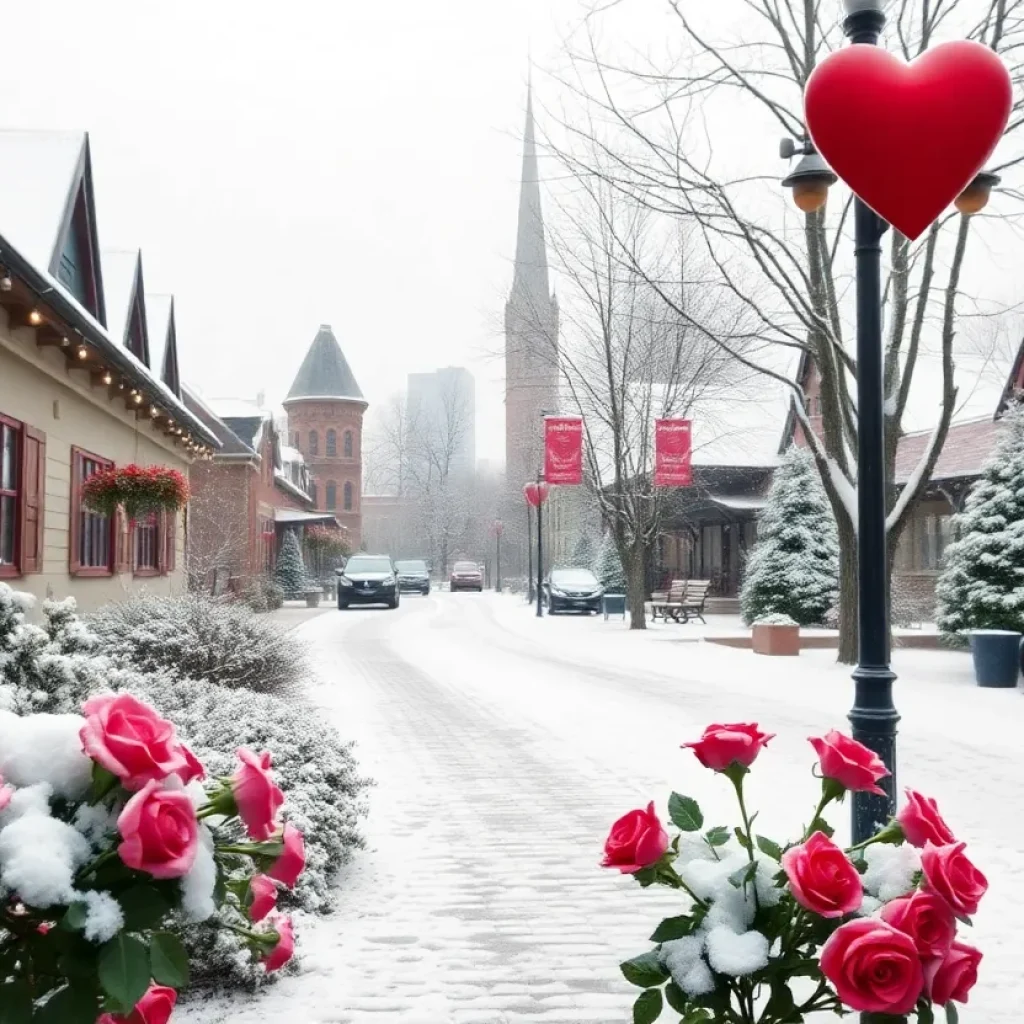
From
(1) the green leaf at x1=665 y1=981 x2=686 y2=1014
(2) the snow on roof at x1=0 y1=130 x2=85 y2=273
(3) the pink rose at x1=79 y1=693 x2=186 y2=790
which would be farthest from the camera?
(2) the snow on roof at x1=0 y1=130 x2=85 y2=273

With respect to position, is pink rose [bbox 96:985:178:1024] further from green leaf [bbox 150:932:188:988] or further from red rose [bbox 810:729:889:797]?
red rose [bbox 810:729:889:797]

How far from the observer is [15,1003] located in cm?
161

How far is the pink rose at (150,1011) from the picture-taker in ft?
6.16

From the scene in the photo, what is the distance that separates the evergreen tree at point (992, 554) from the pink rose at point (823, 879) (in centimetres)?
1685

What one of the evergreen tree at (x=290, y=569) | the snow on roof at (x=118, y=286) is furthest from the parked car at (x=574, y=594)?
the snow on roof at (x=118, y=286)

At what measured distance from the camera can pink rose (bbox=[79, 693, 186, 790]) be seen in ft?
5.49

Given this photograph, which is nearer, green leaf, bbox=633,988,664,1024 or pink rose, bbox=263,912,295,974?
pink rose, bbox=263,912,295,974

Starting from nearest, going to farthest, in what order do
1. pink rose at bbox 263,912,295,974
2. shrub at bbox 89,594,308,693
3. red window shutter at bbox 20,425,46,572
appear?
pink rose at bbox 263,912,295,974, shrub at bbox 89,594,308,693, red window shutter at bbox 20,425,46,572

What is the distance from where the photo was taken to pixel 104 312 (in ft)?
49.3

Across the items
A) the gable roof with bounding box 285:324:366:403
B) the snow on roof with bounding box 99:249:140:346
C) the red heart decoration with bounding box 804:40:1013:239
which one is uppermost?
the gable roof with bounding box 285:324:366:403

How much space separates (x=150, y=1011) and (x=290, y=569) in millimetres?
40870

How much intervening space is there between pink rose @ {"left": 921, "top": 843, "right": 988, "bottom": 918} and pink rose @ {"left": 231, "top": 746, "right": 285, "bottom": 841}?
4.20 feet

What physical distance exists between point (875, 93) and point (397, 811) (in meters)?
5.05

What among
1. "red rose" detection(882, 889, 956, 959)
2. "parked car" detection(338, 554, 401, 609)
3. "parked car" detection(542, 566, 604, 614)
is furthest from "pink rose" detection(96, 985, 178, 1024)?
"parked car" detection(338, 554, 401, 609)
